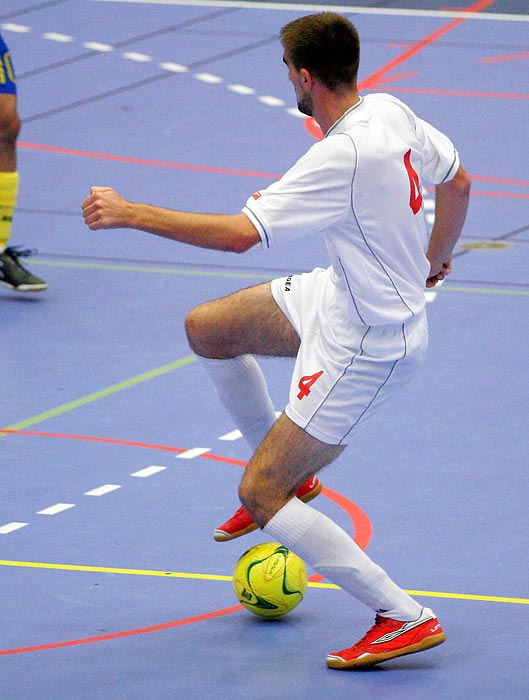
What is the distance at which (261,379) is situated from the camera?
4.93m

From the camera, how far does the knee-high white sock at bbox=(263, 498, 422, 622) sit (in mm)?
4273

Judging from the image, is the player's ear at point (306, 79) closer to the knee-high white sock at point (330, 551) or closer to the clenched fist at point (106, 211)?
the clenched fist at point (106, 211)

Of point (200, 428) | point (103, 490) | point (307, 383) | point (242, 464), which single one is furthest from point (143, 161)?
point (307, 383)

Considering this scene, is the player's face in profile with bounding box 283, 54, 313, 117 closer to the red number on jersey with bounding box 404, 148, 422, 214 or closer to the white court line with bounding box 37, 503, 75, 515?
the red number on jersey with bounding box 404, 148, 422, 214

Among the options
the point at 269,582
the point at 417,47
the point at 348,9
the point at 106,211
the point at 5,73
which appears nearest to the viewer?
the point at 106,211

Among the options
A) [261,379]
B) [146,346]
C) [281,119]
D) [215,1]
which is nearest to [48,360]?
[146,346]

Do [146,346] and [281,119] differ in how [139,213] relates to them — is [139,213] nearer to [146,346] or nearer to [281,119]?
[146,346]

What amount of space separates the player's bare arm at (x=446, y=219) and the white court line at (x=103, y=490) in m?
1.58

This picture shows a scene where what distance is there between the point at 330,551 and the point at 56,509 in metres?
1.60

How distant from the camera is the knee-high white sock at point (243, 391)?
4.86m

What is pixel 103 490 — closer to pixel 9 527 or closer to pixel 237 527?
pixel 9 527

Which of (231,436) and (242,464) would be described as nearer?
(242,464)

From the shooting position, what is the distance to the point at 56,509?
18.3 feet

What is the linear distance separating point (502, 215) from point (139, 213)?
5777mm
